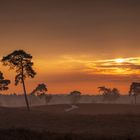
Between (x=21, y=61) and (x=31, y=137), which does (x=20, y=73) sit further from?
(x=31, y=137)

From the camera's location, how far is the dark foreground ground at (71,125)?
32550 mm

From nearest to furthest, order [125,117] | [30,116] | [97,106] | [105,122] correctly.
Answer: [105,122] < [125,117] < [30,116] < [97,106]

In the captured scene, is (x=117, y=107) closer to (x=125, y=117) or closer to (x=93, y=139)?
(x=125, y=117)

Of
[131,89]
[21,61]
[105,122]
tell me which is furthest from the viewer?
[131,89]

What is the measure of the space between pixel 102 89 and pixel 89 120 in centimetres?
13695

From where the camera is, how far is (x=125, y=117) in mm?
61812

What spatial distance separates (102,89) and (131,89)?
59.0 m

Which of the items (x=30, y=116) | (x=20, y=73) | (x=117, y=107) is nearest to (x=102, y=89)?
(x=117, y=107)

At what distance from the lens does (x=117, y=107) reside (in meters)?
121

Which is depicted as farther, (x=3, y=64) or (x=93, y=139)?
(x=3, y=64)

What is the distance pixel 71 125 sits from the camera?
54.1 meters

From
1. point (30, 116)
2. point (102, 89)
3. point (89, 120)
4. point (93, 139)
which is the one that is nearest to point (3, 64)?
point (30, 116)

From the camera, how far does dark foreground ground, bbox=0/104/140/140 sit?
107 feet

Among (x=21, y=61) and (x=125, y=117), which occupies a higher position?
A: (x=21, y=61)
